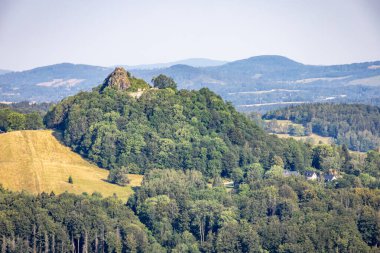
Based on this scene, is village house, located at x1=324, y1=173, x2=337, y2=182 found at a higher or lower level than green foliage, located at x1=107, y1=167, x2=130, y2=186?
lower

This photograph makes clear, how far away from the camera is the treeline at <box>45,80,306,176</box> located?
5128 inches

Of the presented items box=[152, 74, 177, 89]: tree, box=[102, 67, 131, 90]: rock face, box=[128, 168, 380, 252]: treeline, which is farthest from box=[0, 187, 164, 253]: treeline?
box=[152, 74, 177, 89]: tree

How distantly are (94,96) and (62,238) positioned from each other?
2138 inches

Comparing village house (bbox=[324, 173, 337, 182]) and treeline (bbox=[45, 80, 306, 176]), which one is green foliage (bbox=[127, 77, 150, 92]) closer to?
treeline (bbox=[45, 80, 306, 176])

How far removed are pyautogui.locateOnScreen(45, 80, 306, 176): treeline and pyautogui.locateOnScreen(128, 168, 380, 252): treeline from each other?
502 inches

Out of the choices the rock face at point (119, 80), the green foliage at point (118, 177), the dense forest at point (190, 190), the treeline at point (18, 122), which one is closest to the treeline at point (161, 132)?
the dense forest at point (190, 190)

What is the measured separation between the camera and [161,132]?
137 meters

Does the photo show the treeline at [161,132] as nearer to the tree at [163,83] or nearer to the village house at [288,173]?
the village house at [288,173]

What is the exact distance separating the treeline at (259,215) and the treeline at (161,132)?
12739 mm

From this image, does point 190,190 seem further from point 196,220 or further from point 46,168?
point 46,168

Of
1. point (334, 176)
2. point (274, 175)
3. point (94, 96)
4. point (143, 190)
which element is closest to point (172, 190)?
point (143, 190)

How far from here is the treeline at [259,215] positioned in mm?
93000

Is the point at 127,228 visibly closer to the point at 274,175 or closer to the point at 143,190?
the point at 143,190

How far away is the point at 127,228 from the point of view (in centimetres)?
9556
